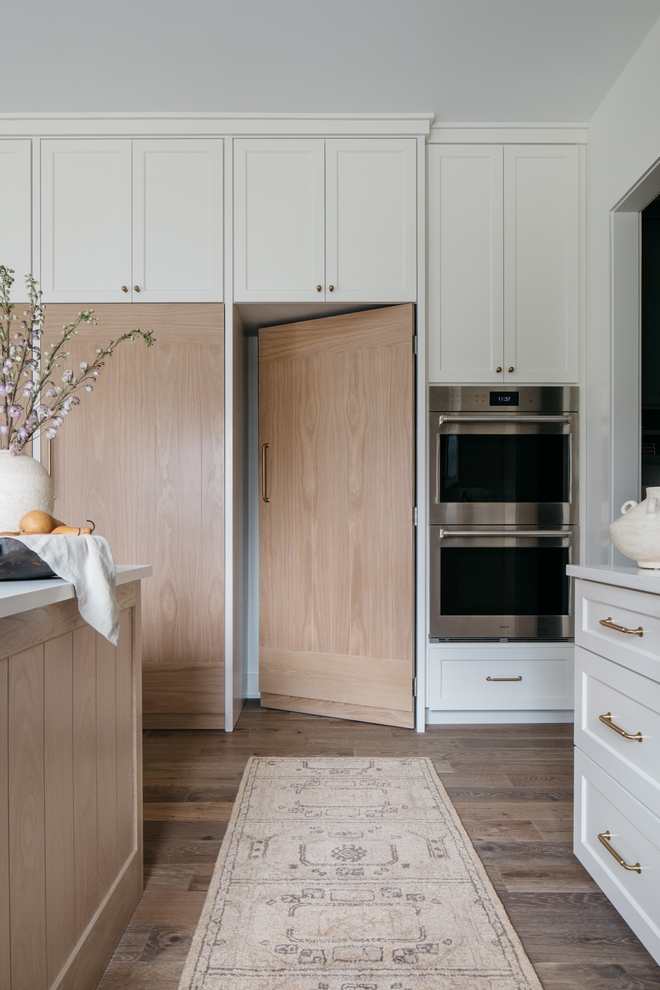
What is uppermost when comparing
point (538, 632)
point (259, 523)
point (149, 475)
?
point (149, 475)

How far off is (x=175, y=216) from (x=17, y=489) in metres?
2.01

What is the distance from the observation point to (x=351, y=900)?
1.63 metres

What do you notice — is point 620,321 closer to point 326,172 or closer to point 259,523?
point 326,172

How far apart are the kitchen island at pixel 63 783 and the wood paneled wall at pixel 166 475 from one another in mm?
1343

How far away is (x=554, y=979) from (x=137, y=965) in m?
0.89

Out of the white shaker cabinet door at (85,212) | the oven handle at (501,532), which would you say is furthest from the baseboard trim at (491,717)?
the white shaker cabinet door at (85,212)

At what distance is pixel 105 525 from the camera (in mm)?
2957

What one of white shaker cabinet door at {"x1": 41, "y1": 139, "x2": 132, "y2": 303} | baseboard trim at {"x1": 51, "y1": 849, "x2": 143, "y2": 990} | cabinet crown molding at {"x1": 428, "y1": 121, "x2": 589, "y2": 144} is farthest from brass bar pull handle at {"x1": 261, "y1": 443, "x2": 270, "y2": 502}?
baseboard trim at {"x1": 51, "y1": 849, "x2": 143, "y2": 990}

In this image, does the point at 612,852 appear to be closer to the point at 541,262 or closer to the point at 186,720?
the point at 186,720

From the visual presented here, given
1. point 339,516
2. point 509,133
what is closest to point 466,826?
point 339,516

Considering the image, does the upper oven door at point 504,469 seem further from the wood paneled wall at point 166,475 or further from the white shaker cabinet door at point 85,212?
the white shaker cabinet door at point 85,212

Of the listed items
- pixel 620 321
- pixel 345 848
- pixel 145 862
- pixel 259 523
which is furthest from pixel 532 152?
pixel 145 862

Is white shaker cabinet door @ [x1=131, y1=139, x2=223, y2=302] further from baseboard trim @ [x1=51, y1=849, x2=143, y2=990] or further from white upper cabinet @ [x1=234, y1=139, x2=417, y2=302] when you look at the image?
baseboard trim @ [x1=51, y1=849, x2=143, y2=990]

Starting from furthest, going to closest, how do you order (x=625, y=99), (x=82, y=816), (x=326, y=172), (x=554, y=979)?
(x=326, y=172) → (x=625, y=99) → (x=554, y=979) → (x=82, y=816)
